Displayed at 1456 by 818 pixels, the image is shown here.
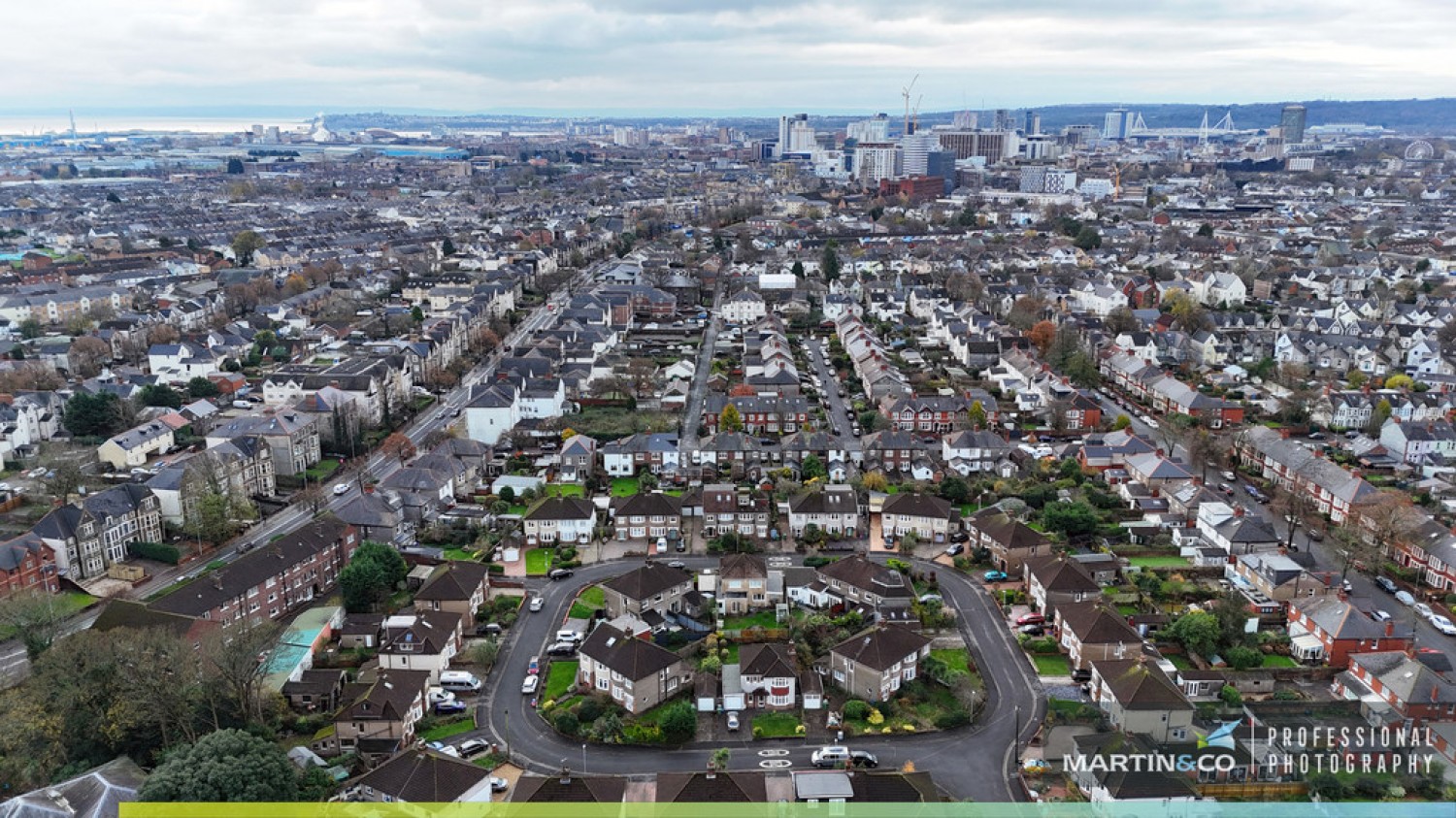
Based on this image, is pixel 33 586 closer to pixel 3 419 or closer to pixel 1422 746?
pixel 3 419

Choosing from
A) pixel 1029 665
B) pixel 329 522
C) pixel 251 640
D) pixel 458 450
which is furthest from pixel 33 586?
pixel 1029 665

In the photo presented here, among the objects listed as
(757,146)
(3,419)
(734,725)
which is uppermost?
(757,146)

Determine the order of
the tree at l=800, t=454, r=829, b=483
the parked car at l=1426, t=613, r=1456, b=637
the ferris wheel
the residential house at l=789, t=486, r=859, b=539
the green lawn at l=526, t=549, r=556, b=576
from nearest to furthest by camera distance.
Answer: the parked car at l=1426, t=613, r=1456, b=637, the green lawn at l=526, t=549, r=556, b=576, the residential house at l=789, t=486, r=859, b=539, the tree at l=800, t=454, r=829, b=483, the ferris wheel

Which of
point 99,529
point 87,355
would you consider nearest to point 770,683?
point 99,529

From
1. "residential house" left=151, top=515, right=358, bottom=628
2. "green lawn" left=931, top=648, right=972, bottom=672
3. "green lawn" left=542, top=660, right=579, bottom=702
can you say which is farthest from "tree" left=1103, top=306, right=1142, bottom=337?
"residential house" left=151, top=515, right=358, bottom=628

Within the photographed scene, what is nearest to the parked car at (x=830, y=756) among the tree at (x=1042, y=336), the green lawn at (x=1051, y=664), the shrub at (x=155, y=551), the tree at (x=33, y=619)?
the green lawn at (x=1051, y=664)

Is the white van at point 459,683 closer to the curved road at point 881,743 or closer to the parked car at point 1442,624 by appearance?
the curved road at point 881,743

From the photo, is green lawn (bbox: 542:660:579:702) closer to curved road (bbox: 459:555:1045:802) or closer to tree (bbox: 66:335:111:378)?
curved road (bbox: 459:555:1045:802)
